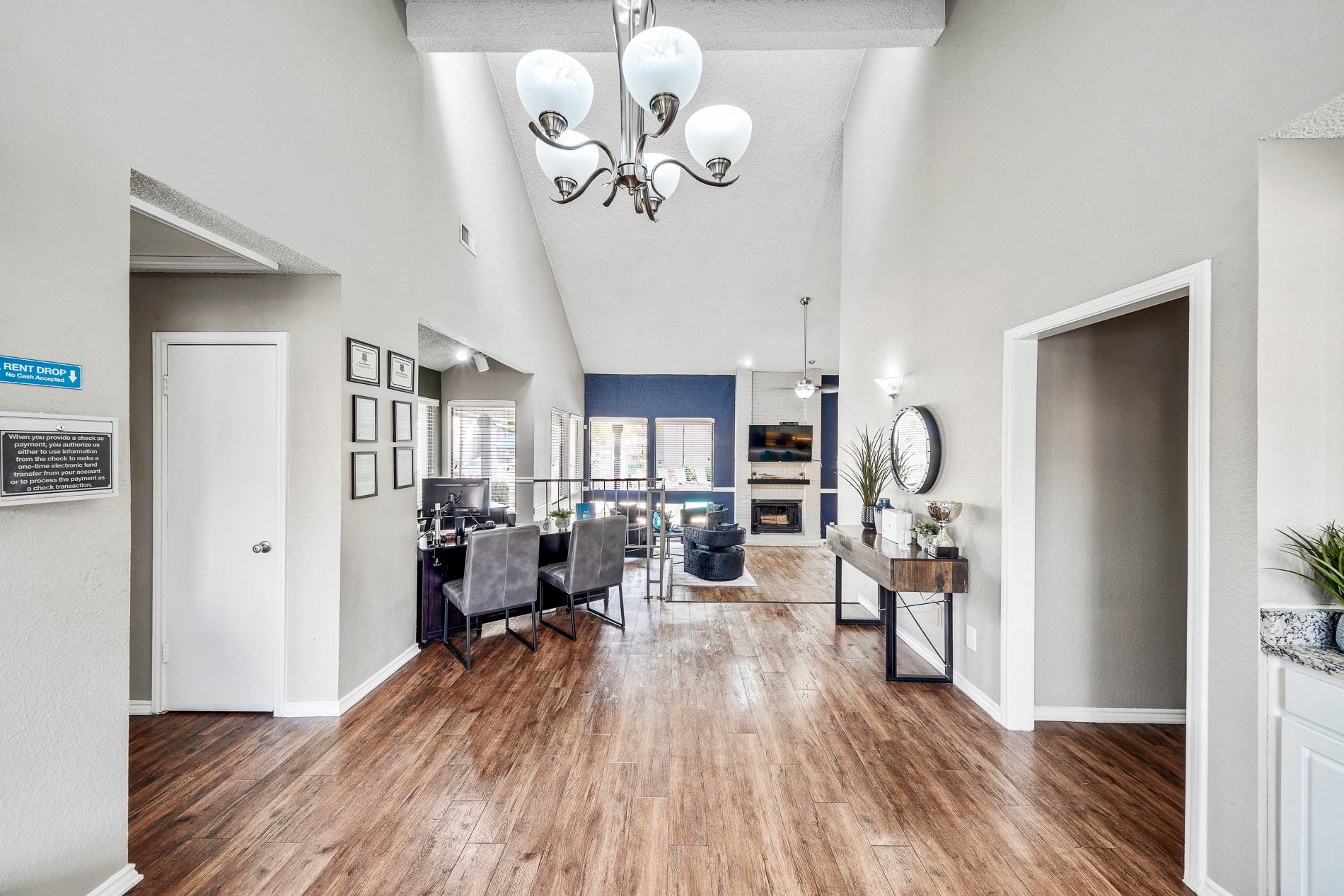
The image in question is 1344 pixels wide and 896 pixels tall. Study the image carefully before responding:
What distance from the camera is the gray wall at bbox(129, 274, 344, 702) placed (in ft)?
9.46

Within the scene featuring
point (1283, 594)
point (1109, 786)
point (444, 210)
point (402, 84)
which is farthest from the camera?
point (444, 210)

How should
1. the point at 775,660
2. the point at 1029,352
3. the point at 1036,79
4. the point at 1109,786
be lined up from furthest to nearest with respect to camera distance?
1. the point at 775,660
2. the point at 1029,352
3. the point at 1036,79
4. the point at 1109,786

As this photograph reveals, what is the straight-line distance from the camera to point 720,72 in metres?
5.25

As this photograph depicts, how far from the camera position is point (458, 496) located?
4594 millimetres

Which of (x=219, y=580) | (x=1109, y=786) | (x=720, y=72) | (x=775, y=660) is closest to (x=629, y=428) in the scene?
(x=720, y=72)

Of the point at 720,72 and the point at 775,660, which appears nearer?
the point at 775,660

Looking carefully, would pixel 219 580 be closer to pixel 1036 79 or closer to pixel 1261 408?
pixel 1261 408

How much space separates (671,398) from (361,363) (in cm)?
672

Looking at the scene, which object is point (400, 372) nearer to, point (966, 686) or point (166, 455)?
point (166, 455)

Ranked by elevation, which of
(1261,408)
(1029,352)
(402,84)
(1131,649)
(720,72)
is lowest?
(1131,649)

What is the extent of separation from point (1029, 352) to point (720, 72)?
13.6 ft

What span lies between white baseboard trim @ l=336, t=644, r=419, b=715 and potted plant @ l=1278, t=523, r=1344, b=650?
159 inches

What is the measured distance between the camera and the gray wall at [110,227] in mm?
1534

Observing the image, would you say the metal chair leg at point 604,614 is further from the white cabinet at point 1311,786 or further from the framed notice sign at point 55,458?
the white cabinet at point 1311,786
